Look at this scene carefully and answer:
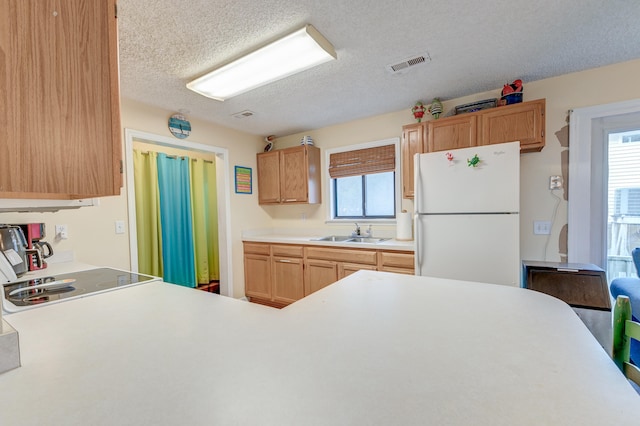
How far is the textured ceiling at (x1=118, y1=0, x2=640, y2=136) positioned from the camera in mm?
1468

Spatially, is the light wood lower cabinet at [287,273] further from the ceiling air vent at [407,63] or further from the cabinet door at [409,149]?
the ceiling air vent at [407,63]

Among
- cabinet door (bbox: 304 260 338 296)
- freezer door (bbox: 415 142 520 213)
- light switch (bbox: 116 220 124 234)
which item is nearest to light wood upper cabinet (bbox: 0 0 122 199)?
light switch (bbox: 116 220 124 234)

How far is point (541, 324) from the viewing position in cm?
81

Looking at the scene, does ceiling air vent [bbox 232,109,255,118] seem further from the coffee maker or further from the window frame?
the coffee maker

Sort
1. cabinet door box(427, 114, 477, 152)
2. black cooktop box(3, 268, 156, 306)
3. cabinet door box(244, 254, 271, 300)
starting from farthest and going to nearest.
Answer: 1. cabinet door box(244, 254, 271, 300)
2. cabinet door box(427, 114, 477, 152)
3. black cooktop box(3, 268, 156, 306)

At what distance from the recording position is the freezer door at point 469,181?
2.02m

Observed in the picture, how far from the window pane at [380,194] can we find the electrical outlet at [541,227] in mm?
1334

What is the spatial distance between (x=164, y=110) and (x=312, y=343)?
299cm

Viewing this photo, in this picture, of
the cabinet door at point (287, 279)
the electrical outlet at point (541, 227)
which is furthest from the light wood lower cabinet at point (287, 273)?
the electrical outlet at point (541, 227)

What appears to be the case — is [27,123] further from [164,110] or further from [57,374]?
[164,110]

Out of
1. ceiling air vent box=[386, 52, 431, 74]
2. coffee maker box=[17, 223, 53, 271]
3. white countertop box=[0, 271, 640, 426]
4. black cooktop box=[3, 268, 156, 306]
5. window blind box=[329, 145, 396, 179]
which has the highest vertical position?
ceiling air vent box=[386, 52, 431, 74]

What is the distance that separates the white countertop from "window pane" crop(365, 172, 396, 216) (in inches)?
90.1

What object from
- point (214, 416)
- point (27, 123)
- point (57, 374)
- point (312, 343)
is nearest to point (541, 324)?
point (312, 343)

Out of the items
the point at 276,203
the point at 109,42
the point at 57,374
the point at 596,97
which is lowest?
the point at 57,374
